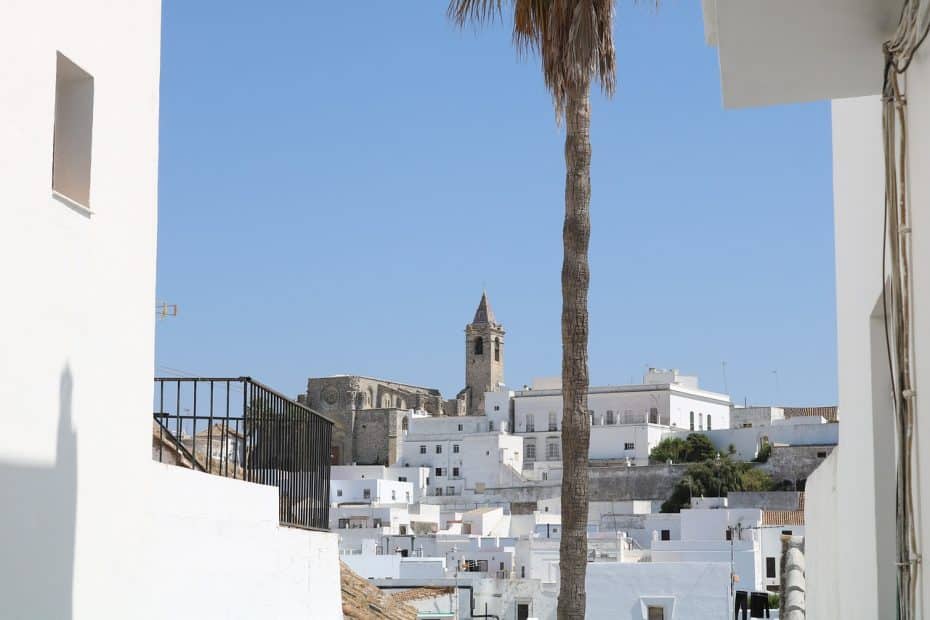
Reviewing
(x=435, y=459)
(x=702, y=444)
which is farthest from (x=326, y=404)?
(x=702, y=444)

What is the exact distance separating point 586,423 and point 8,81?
20.4ft

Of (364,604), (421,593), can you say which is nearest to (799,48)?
(364,604)

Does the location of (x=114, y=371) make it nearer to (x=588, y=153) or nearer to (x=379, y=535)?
(x=588, y=153)

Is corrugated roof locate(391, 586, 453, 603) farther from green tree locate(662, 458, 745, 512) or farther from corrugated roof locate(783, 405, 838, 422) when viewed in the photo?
corrugated roof locate(783, 405, 838, 422)

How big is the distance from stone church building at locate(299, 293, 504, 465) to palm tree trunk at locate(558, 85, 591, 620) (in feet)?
351

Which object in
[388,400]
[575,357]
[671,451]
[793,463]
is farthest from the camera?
[388,400]

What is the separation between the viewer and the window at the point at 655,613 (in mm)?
29469

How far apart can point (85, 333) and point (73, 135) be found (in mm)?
1094

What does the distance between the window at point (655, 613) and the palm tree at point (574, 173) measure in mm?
19486

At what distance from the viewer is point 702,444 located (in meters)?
100

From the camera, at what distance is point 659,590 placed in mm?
29906

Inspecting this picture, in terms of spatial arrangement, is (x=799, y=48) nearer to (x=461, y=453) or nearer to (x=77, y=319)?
(x=77, y=319)

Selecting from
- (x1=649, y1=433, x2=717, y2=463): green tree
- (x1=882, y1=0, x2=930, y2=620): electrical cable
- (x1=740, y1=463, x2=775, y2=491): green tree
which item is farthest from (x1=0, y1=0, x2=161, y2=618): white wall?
(x1=649, y1=433, x2=717, y2=463): green tree

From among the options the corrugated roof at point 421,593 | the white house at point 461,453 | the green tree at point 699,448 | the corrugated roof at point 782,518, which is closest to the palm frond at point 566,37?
the corrugated roof at point 421,593
